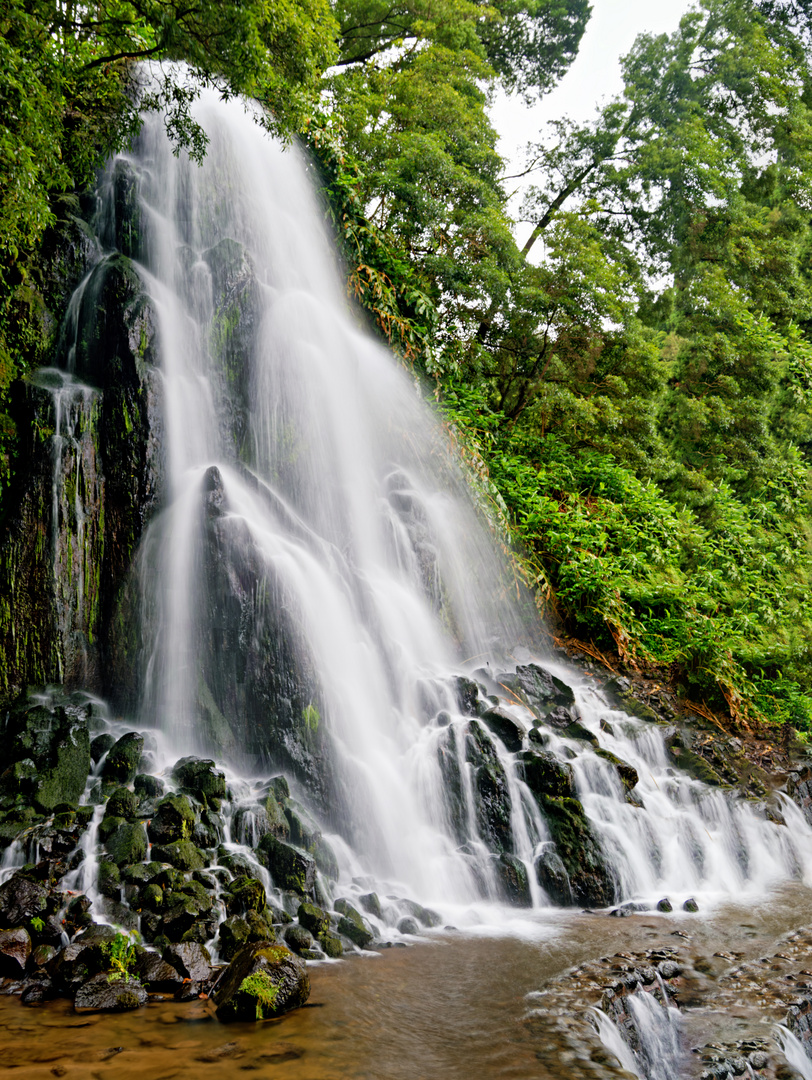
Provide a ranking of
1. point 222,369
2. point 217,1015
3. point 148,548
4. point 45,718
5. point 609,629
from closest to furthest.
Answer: point 217,1015 < point 45,718 < point 148,548 < point 222,369 < point 609,629

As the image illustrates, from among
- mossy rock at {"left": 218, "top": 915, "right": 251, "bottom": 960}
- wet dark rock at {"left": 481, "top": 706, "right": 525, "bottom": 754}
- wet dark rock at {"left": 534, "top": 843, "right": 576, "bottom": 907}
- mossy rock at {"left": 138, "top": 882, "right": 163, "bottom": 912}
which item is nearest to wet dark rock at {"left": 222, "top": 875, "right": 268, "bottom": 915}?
mossy rock at {"left": 218, "top": 915, "right": 251, "bottom": 960}

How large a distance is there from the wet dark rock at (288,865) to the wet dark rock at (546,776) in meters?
2.80

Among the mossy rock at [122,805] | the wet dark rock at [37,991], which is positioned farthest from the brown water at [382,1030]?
the mossy rock at [122,805]

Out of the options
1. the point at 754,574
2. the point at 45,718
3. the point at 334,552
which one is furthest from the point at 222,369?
the point at 754,574

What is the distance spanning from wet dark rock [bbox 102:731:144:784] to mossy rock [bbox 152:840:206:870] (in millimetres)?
1120

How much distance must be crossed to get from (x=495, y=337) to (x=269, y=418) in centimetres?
727

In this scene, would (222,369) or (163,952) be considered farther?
(222,369)

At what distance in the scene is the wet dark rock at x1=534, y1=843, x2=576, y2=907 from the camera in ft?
23.1

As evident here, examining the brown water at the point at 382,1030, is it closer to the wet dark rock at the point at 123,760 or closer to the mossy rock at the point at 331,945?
the mossy rock at the point at 331,945

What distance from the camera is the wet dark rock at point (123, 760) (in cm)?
655

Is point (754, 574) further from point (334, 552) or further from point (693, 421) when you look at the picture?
point (334, 552)

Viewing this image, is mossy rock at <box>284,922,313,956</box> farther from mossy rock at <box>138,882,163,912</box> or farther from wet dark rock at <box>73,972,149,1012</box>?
wet dark rock at <box>73,972,149,1012</box>

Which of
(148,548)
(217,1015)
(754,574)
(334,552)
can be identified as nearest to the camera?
(217,1015)

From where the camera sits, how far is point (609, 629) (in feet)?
40.6
